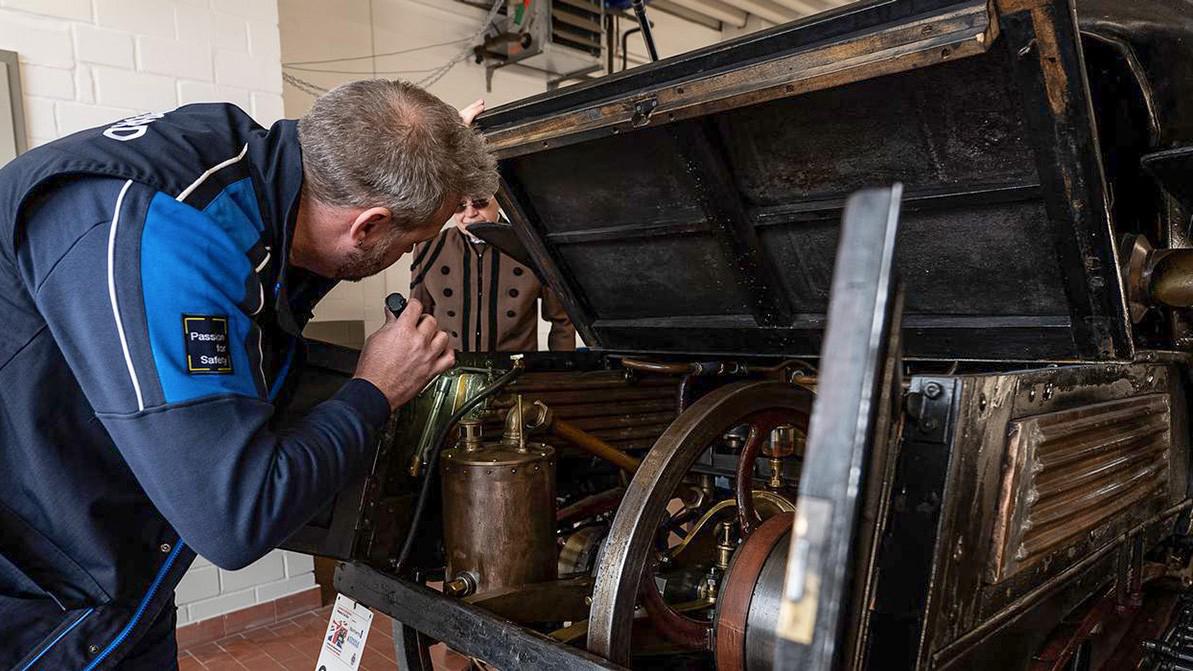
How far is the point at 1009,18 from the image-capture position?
104 cm

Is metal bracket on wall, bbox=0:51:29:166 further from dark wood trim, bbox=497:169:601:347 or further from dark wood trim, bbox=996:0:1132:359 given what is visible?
dark wood trim, bbox=996:0:1132:359

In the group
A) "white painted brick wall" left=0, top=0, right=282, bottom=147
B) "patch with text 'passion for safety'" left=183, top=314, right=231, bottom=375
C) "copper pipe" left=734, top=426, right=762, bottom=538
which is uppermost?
"white painted brick wall" left=0, top=0, right=282, bottom=147

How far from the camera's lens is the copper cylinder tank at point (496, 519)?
1.53 m

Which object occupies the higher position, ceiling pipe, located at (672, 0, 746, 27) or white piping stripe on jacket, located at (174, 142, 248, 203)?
ceiling pipe, located at (672, 0, 746, 27)

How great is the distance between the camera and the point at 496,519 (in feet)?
5.04

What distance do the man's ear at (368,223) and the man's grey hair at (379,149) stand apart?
1 centimetres

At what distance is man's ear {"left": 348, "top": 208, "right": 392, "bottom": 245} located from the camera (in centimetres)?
122

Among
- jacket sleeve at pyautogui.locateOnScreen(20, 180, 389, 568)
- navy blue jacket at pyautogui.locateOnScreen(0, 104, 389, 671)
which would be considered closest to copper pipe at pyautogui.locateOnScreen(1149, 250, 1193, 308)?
navy blue jacket at pyautogui.locateOnScreen(0, 104, 389, 671)

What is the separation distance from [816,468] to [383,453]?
1270 millimetres

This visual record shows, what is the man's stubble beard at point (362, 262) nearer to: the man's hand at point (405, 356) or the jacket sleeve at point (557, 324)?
the man's hand at point (405, 356)

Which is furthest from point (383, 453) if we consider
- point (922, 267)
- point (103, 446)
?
point (922, 267)

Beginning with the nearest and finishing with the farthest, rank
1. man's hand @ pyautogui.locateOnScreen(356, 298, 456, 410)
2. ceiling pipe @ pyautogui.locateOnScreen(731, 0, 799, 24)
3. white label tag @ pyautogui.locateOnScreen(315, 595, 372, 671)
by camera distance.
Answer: man's hand @ pyautogui.locateOnScreen(356, 298, 456, 410) → white label tag @ pyautogui.locateOnScreen(315, 595, 372, 671) → ceiling pipe @ pyautogui.locateOnScreen(731, 0, 799, 24)

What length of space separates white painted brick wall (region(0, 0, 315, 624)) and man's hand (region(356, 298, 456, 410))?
6.64 ft

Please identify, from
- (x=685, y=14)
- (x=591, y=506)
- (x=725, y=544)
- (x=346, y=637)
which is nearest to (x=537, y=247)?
(x=591, y=506)
